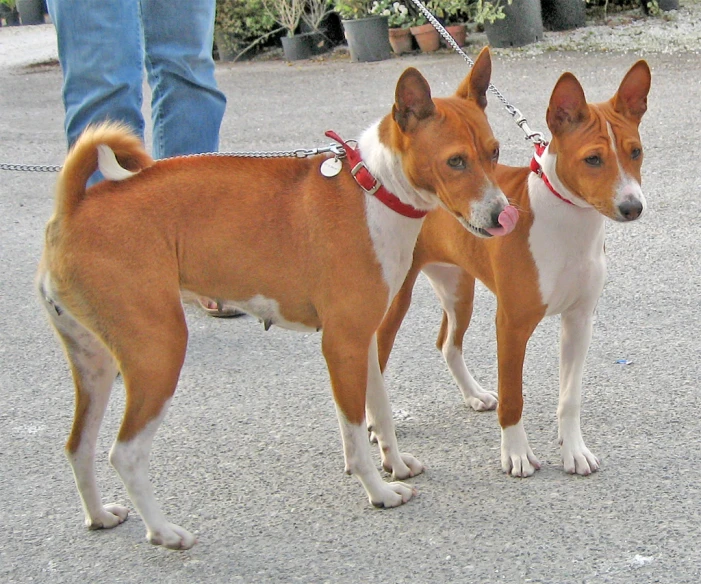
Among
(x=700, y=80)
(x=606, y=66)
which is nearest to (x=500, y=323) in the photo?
(x=700, y=80)

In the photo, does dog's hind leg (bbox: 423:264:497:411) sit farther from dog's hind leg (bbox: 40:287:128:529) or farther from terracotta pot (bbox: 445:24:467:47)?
terracotta pot (bbox: 445:24:467:47)

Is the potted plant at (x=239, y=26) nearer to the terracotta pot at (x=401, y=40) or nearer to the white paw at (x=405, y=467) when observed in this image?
the terracotta pot at (x=401, y=40)

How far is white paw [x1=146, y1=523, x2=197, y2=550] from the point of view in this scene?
117 inches

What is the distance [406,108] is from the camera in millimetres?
2857

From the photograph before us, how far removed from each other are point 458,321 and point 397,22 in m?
7.81

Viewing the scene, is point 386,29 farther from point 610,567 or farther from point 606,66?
point 610,567

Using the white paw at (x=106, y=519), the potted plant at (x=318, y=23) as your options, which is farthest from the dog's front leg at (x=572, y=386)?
the potted plant at (x=318, y=23)

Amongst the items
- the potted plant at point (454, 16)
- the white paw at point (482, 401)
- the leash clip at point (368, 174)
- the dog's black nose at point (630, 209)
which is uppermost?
the leash clip at point (368, 174)

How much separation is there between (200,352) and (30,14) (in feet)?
55.3

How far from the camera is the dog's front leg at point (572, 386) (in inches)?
130

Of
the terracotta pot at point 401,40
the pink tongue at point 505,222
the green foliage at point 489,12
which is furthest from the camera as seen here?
the terracotta pot at point 401,40

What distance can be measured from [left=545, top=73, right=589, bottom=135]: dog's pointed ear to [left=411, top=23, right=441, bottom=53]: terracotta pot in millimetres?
8207

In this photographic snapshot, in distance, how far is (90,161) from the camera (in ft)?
9.60

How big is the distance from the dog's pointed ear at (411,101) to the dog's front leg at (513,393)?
739 mm
